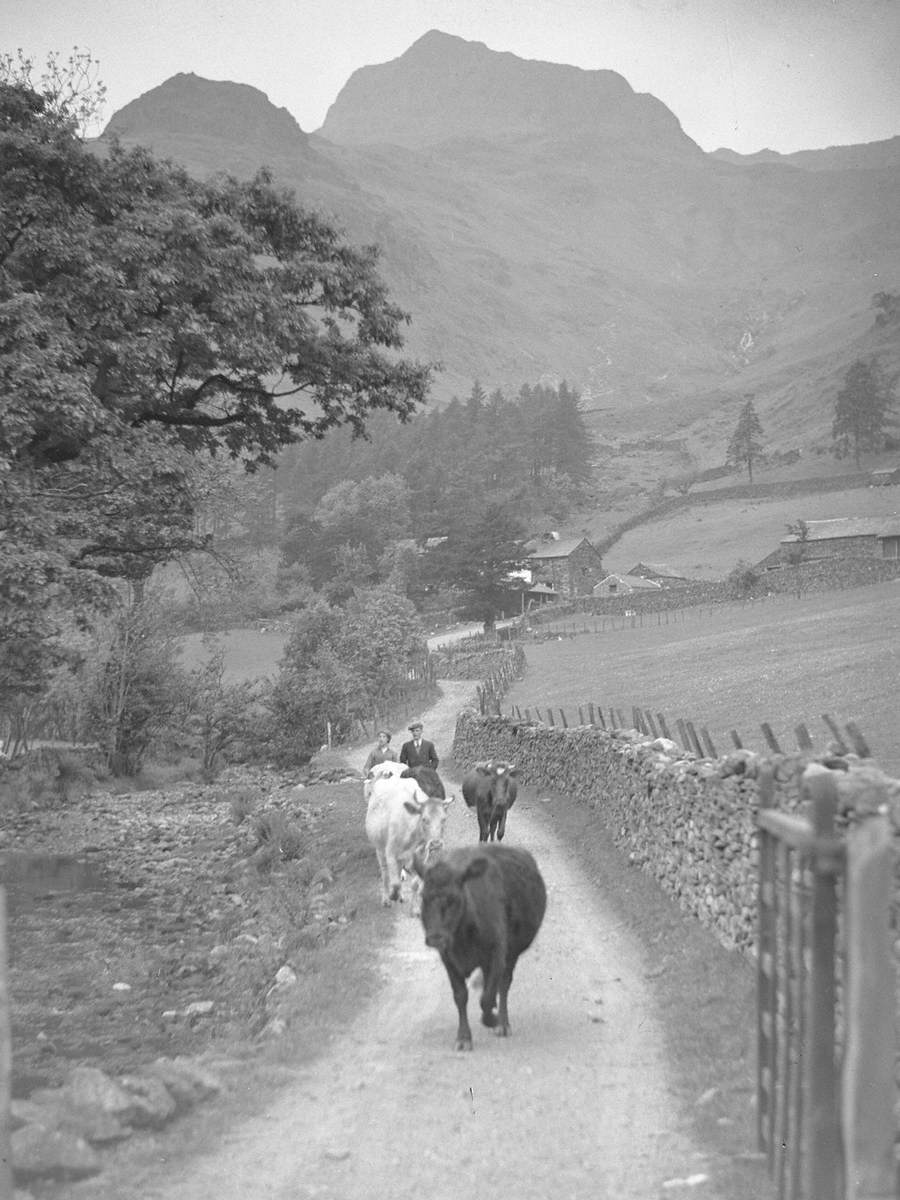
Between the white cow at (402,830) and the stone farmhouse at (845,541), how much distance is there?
63.6m

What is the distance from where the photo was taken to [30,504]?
17.0 meters

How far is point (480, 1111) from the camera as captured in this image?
8.27 meters

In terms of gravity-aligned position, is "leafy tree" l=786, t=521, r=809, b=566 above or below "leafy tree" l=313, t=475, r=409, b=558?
below

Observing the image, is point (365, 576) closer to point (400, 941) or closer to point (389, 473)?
point (389, 473)

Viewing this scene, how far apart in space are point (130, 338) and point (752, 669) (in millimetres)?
30276

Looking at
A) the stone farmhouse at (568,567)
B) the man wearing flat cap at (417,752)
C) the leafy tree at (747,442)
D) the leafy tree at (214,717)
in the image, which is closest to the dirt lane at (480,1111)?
the man wearing flat cap at (417,752)

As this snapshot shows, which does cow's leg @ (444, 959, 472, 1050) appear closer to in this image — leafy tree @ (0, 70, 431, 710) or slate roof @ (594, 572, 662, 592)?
leafy tree @ (0, 70, 431, 710)

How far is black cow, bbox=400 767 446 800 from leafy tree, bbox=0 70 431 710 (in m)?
5.40

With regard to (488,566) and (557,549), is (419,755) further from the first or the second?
(557,549)

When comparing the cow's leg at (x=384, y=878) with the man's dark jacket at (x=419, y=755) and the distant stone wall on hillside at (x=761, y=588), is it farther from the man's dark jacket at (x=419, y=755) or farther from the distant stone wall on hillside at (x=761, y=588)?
the distant stone wall on hillside at (x=761, y=588)

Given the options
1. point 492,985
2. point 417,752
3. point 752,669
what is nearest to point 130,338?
point 417,752

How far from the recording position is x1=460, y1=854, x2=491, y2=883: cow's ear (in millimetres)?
9836

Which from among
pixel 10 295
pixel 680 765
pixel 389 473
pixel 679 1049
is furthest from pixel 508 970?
pixel 389 473

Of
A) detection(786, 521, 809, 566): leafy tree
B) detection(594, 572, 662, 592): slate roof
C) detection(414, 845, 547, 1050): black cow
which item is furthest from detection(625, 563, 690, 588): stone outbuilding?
detection(414, 845, 547, 1050): black cow
